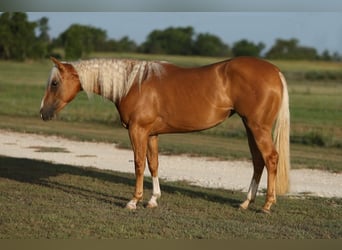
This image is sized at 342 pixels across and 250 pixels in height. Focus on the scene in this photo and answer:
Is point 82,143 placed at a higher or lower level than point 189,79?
lower

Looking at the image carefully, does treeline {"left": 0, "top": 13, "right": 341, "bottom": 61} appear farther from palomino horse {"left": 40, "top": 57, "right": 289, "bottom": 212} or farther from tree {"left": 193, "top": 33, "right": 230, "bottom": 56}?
palomino horse {"left": 40, "top": 57, "right": 289, "bottom": 212}

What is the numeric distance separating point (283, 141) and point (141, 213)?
7.22ft

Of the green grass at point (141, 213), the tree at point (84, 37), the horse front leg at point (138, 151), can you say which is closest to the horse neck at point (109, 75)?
the horse front leg at point (138, 151)

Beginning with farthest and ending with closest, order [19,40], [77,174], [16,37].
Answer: [19,40] < [16,37] < [77,174]

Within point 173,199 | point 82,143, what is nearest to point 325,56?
point 82,143

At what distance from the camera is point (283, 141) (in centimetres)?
866

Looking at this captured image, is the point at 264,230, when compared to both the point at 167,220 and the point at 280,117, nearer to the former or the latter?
the point at 167,220

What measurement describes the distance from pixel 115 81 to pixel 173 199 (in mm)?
2037

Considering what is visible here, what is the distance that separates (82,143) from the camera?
17516mm

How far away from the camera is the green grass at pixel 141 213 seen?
7074 mm

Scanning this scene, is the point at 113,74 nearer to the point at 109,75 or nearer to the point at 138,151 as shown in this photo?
the point at 109,75

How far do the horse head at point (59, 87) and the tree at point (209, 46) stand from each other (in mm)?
49893

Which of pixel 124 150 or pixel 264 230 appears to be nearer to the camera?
pixel 264 230

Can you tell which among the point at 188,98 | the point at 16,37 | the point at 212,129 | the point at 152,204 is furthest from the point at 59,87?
the point at 16,37
